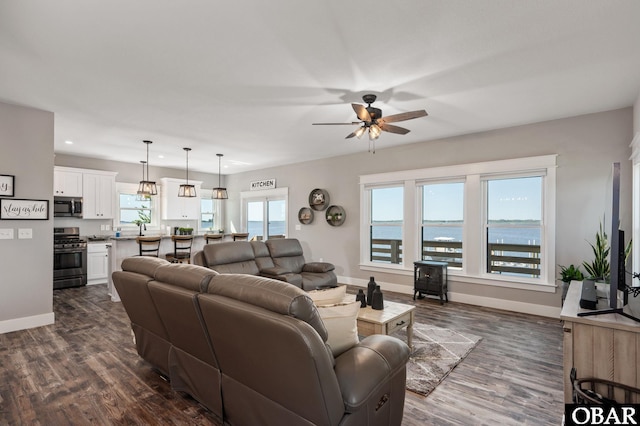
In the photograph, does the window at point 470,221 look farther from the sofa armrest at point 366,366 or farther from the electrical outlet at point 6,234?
the electrical outlet at point 6,234

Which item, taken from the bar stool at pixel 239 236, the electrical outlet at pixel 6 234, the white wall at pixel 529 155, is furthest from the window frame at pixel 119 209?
the white wall at pixel 529 155

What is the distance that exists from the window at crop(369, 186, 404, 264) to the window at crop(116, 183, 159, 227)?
18.1ft

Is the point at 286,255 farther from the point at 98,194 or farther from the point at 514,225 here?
the point at 98,194

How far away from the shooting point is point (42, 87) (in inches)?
132

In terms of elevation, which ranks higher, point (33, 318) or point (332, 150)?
point (332, 150)

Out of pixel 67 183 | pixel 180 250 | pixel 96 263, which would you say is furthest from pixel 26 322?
pixel 67 183

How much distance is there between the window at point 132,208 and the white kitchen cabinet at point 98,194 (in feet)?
1.29

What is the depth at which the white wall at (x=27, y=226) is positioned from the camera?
3850 millimetres

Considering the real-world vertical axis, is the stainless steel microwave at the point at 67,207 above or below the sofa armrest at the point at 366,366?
above

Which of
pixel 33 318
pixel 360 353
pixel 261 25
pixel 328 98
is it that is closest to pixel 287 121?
pixel 328 98

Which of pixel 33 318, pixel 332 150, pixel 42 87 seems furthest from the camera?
pixel 332 150

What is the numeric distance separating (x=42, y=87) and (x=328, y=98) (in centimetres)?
303

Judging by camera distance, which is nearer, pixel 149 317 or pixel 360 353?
pixel 360 353

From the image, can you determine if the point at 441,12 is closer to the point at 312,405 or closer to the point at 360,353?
the point at 360,353
